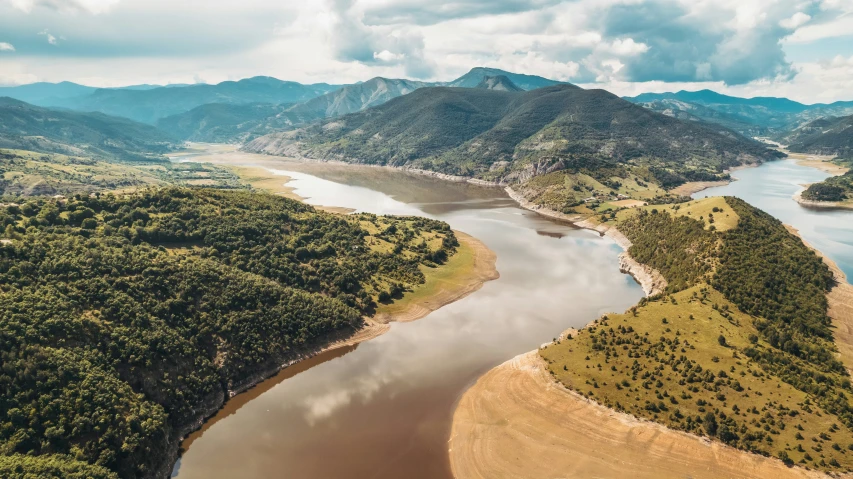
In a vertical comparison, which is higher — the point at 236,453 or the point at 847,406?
the point at 847,406

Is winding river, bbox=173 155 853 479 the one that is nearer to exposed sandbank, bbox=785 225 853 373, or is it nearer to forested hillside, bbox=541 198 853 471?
forested hillside, bbox=541 198 853 471

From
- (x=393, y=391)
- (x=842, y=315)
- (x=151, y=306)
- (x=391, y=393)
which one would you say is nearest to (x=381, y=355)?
(x=393, y=391)

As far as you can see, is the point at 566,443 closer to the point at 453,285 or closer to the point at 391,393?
the point at 391,393

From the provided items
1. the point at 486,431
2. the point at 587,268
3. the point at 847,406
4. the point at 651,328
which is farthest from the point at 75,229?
the point at 847,406

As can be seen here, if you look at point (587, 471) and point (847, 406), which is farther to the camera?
point (847, 406)

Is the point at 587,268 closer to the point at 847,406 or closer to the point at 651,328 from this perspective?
the point at 651,328

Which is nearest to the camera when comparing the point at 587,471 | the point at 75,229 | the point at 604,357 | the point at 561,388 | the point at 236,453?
the point at 587,471

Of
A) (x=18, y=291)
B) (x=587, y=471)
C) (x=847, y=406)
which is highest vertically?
(x=18, y=291)

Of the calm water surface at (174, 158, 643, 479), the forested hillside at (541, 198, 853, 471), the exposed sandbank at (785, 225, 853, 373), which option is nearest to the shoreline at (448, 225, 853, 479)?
the forested hillside at (541, 198, 853, 471)
